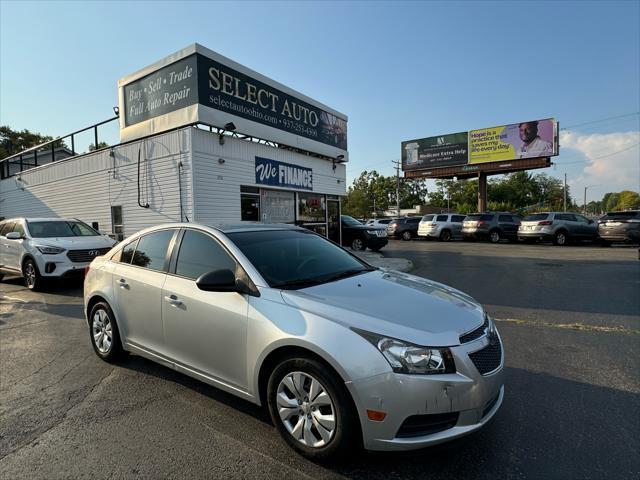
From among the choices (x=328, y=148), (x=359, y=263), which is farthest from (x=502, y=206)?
(x=359, y=263)

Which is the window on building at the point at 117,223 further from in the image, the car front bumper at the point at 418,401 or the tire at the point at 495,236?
the tire at the point at 495,236

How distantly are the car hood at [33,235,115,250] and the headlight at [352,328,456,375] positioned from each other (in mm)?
8764

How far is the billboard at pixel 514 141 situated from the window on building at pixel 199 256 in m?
35.3

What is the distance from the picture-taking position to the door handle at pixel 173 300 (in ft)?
11.1

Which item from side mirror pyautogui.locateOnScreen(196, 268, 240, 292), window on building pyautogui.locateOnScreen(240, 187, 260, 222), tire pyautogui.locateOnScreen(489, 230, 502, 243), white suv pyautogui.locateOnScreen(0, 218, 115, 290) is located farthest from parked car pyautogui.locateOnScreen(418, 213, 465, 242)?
side mirror pyautogui.locateOnScreen(196, 268, 240, 292)

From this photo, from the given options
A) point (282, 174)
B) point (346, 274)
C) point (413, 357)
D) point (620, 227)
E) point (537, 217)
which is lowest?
point (413, 357)

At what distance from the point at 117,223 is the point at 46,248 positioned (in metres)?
4.79

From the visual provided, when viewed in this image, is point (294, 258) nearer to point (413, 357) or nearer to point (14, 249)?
point (413, 357)

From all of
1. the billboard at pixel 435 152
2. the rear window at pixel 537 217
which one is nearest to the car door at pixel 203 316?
the rear window at pixel 537 217

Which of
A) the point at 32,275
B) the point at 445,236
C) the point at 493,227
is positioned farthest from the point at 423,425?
the point at 445,236

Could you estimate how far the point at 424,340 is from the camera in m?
2.37

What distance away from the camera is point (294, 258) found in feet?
11.6

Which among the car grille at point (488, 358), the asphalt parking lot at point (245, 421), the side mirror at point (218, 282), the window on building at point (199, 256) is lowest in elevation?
the asphalt parking lot at point (245, 421)

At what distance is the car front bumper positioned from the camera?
2264 millimetres
